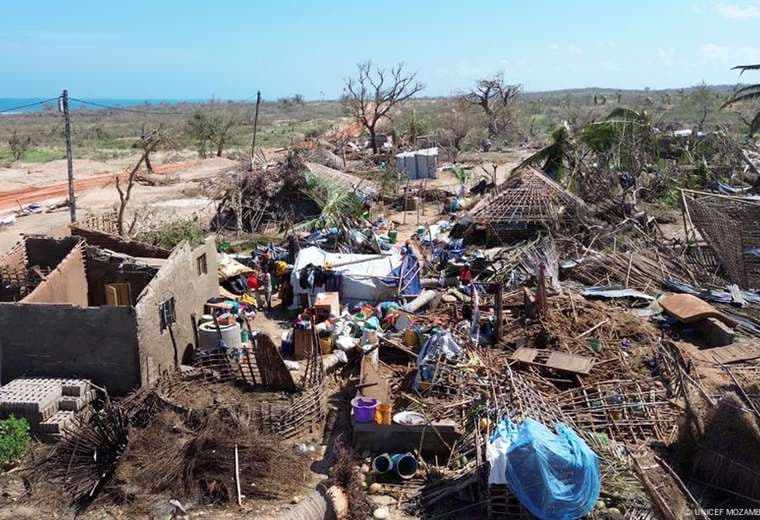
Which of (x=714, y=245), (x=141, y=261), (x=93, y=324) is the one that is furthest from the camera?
(x=714, y=245)

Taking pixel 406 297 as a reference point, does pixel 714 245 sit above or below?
above

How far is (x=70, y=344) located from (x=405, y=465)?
4.71 meters

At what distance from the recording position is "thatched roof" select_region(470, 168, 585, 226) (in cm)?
1600

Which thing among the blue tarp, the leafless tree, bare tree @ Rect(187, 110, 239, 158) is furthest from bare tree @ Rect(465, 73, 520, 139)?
the blue tarp

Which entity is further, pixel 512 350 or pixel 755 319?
pixel 755 319

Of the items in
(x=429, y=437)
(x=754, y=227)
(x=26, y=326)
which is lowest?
(x=429, y=437)

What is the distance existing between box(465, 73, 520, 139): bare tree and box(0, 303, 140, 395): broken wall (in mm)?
33529

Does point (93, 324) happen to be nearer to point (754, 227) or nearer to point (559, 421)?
point (559, 421)

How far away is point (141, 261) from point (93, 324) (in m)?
2.56

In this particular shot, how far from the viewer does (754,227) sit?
42.4 ft

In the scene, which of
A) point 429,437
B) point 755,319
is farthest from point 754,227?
point 429,437

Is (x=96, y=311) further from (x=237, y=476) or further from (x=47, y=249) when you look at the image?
(x=47, y=249)

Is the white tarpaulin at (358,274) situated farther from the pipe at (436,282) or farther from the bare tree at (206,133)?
the bare tree at (206,133)

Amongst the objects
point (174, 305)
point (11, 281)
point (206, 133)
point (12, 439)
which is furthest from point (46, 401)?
point (206, 133)
